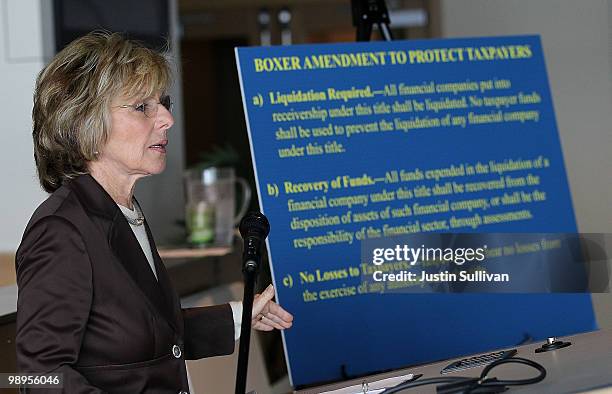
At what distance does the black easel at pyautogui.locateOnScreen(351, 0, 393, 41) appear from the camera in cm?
289

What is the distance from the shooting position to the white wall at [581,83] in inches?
140

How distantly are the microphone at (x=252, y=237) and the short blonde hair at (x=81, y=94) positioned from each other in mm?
277

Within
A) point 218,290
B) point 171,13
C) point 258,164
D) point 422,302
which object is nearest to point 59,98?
point 258,164

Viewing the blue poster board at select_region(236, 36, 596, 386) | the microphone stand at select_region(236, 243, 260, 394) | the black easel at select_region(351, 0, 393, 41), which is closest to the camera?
the microphone stand at select_region(236, 243, 260, 394)

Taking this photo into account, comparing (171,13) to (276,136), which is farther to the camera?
(171,13)

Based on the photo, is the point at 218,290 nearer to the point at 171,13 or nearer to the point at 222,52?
the point at 171,13

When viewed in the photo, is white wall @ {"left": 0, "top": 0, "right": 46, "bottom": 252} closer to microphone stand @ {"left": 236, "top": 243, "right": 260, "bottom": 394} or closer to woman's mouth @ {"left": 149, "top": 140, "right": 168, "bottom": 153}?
woman's mouth @ {"left": 149, "top": 140, "right": 168, "bottom": 153}

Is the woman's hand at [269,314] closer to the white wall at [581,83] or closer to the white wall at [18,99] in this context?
A: the white wall at [18,99]

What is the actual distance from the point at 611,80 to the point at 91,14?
73.9 inches

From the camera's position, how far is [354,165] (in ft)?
8.41

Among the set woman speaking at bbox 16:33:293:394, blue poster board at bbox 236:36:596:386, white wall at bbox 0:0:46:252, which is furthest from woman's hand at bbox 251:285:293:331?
white wall at bbox 0:0:46:252

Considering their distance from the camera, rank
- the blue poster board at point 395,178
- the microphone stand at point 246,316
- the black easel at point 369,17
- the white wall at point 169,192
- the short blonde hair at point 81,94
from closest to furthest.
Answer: the microphone stand at point 246,316, the short blonde hair at point 81,94, the blue poster board at point 395,178, the black easel at point 369,17, the white wall at point 169,192

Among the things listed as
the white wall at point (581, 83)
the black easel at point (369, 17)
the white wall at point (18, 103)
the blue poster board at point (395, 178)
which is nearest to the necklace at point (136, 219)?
the blue poster board at point (395, 178)

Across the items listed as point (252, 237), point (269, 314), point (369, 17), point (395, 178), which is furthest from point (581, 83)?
point (252, 237)
